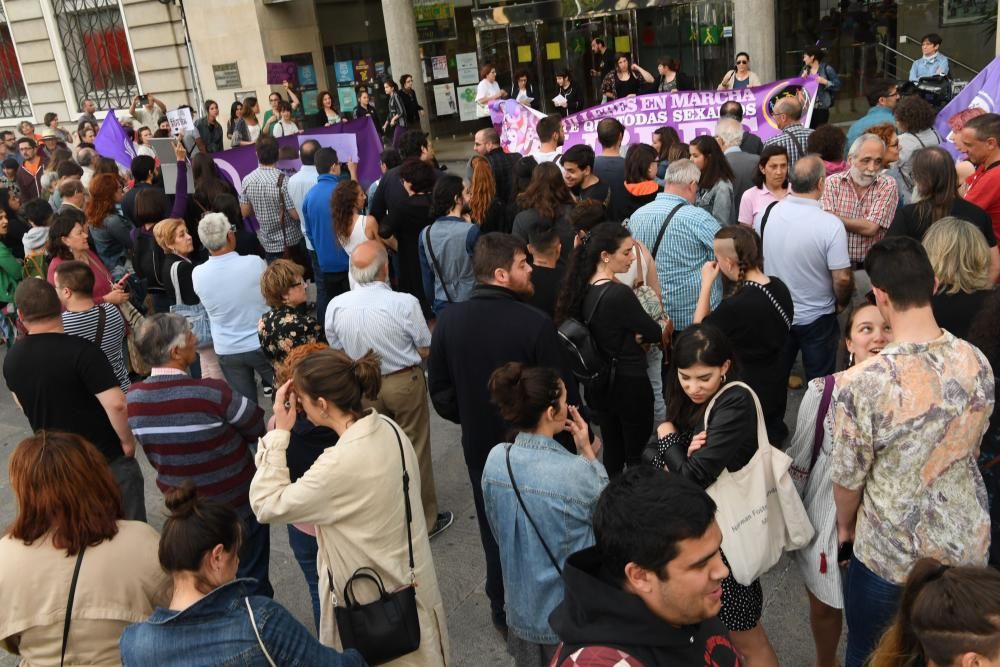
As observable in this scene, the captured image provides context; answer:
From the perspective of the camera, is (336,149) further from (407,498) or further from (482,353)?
(407,498)

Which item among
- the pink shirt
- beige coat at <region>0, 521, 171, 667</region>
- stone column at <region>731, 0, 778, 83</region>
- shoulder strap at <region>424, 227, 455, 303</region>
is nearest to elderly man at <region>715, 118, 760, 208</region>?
the pink shirt

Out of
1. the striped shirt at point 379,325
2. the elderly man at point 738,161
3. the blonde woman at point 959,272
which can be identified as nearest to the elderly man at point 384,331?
the striped shirt at point 379,325

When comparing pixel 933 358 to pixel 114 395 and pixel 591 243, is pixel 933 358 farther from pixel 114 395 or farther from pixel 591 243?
pixel 114 395

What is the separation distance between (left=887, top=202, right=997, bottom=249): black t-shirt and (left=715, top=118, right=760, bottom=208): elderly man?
179 cm

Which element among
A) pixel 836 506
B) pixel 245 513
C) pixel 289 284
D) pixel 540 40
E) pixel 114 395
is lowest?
pixel 245 513

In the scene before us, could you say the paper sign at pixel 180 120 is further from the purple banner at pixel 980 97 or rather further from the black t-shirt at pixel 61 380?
the purple banner at pixel 980 97

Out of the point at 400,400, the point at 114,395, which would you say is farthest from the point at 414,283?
the point at 114,395

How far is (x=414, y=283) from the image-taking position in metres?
7.29

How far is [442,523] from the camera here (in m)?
5.27

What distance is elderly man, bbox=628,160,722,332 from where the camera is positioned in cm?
535

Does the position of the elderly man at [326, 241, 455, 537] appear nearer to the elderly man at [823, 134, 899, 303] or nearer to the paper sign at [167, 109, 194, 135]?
the elderly man at [823, 134, 899, 303]

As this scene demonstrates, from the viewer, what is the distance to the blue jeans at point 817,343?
537cm

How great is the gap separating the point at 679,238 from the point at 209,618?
12.5 ft

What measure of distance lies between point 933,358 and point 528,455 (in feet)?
4.35
